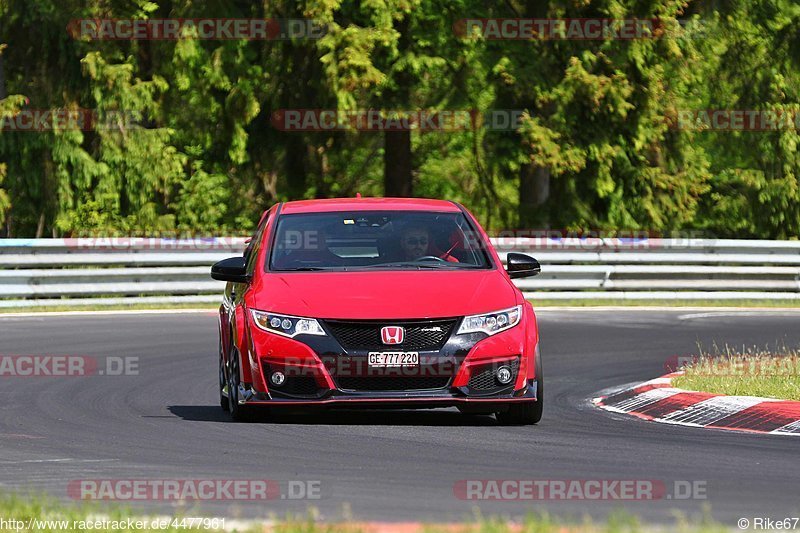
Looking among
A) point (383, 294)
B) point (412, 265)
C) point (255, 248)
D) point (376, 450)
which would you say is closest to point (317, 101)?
point (255, 248)

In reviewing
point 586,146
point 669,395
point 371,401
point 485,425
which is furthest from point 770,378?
point 586,146

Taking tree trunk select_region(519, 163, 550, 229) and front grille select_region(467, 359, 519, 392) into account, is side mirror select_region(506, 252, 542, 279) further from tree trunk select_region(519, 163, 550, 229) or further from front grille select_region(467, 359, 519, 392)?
tree trunk select_region(519, 163, 550, 229)

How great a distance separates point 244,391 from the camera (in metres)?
10.9

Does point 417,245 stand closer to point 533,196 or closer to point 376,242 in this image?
point 376,242

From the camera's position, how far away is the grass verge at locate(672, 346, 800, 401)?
1267 centimetres

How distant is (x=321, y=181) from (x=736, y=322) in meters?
14.4

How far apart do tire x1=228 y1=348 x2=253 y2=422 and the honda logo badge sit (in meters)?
1.17

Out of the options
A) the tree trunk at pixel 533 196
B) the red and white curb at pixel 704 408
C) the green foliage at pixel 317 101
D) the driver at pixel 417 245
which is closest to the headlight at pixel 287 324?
the driver at pixel 417 245

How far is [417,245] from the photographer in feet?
38.8

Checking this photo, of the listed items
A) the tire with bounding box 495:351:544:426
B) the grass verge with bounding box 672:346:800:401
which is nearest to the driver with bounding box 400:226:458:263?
the tire with bounding box 495:351:544:426

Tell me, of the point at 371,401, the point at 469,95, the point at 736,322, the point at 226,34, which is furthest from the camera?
the point at 469,95

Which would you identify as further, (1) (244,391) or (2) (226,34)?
(2) (226,34)

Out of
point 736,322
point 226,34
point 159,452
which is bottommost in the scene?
point 736,322

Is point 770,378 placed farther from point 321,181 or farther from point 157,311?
point 321,181
